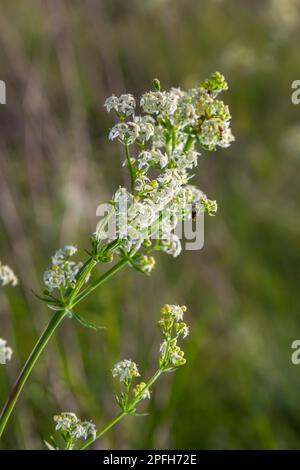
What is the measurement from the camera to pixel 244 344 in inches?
192

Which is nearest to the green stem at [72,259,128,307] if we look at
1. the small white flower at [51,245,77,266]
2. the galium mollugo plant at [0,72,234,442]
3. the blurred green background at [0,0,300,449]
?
the galium mollugo plant at [0,72,234,442]

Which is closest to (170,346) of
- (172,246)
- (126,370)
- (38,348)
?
(126,370)

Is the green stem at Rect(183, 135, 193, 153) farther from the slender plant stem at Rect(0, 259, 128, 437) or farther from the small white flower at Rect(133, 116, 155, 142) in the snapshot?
the slender plant stem at Rect(0, 259, 128, 437)

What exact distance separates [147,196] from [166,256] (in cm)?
456

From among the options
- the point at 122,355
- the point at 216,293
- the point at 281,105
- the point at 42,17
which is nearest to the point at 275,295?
the point at 216,293

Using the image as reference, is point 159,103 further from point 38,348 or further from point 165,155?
point 38,348

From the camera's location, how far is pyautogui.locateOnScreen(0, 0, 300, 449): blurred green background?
3963 mm

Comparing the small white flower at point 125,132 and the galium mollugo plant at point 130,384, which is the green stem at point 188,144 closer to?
the small white flower at point 125,132

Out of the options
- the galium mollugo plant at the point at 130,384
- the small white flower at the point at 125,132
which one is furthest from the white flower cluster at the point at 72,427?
the small white flower at the point at 125,132

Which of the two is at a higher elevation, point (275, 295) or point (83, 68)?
point (83, 68)

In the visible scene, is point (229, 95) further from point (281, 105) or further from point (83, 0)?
point (83, 0)

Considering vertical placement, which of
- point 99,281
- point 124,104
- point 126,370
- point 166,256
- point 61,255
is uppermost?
point 166,256

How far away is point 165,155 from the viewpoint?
152 centimetres

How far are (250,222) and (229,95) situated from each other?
2.06 metres
